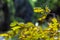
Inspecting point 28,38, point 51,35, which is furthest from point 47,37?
point 28,38

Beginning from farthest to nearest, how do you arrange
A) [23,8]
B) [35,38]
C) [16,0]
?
[23,8], [16,0], [35,38]

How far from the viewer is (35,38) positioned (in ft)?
4.89

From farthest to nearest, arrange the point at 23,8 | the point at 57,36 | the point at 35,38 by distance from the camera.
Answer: the point at 23,8 → the point at 57,36 → the point at 35,38

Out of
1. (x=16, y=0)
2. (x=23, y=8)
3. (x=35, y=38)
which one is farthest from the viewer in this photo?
(x=23, y=8)

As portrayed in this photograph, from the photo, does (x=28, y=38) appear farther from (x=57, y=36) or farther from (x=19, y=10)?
(x=19, y=10)

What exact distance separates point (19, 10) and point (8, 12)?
31 centimetres

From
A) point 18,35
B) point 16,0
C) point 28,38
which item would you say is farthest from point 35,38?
point 16,0

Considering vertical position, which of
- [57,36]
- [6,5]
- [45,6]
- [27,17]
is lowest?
[57,36]

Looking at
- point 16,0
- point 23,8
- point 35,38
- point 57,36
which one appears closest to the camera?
point 35,38

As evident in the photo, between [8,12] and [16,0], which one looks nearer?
[16,0]

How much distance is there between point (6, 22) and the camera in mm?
5664

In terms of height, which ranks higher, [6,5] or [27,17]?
[6,5]

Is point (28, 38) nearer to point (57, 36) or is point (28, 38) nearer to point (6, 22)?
point (57, 36)

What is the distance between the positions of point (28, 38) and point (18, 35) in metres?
0.11
